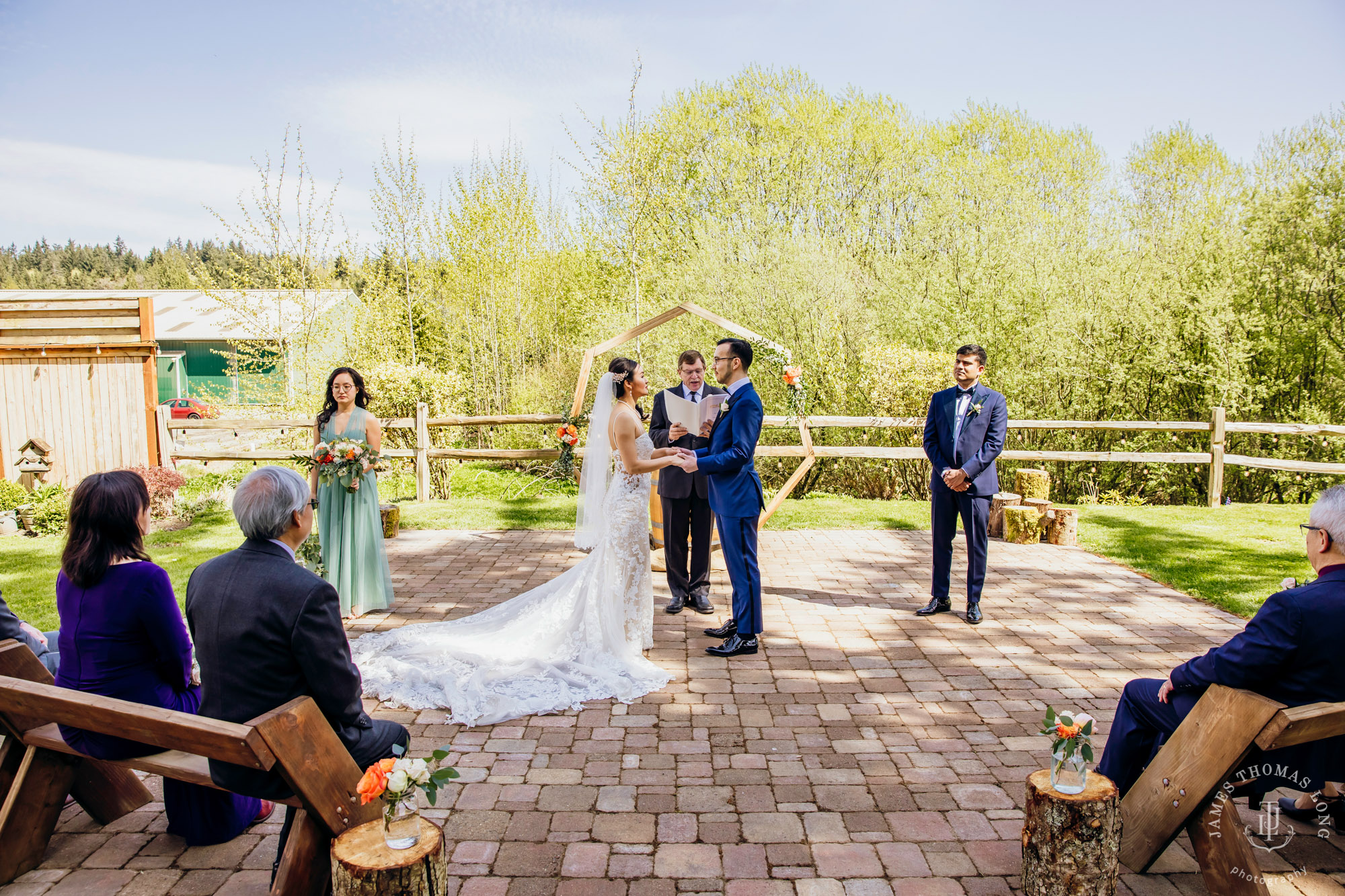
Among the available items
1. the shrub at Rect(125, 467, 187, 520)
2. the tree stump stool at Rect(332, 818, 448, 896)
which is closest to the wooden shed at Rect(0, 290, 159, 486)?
the shrub at Rect(125, 467, 187, 520)

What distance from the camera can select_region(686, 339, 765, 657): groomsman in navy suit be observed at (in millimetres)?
5035

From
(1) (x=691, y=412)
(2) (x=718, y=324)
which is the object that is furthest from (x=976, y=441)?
(2) (x=718, y=324)

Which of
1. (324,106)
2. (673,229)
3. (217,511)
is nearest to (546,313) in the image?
(673,229)

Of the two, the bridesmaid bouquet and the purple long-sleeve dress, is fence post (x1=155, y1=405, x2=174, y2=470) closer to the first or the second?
the bridesmaid bouquet

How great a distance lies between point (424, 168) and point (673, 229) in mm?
5896

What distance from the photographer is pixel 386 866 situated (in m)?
2.11

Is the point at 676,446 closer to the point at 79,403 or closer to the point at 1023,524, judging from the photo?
the point at 1023,524

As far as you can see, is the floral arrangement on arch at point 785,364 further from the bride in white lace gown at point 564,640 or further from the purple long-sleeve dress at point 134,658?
the purple long-sleeve dress at point 134,658

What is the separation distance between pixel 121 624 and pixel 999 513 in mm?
8366

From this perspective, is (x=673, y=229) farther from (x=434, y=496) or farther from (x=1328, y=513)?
(x=1328, y=513)

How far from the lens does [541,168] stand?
50.2 feet

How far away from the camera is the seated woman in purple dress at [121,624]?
2848 millimetres

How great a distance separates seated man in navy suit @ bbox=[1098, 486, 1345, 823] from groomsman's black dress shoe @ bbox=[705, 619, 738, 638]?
289cm

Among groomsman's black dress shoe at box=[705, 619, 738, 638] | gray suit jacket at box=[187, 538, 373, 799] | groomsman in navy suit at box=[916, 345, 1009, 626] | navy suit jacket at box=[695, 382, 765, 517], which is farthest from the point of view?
groomsman in navy suit at box=[916, 345, 1009, 626]
